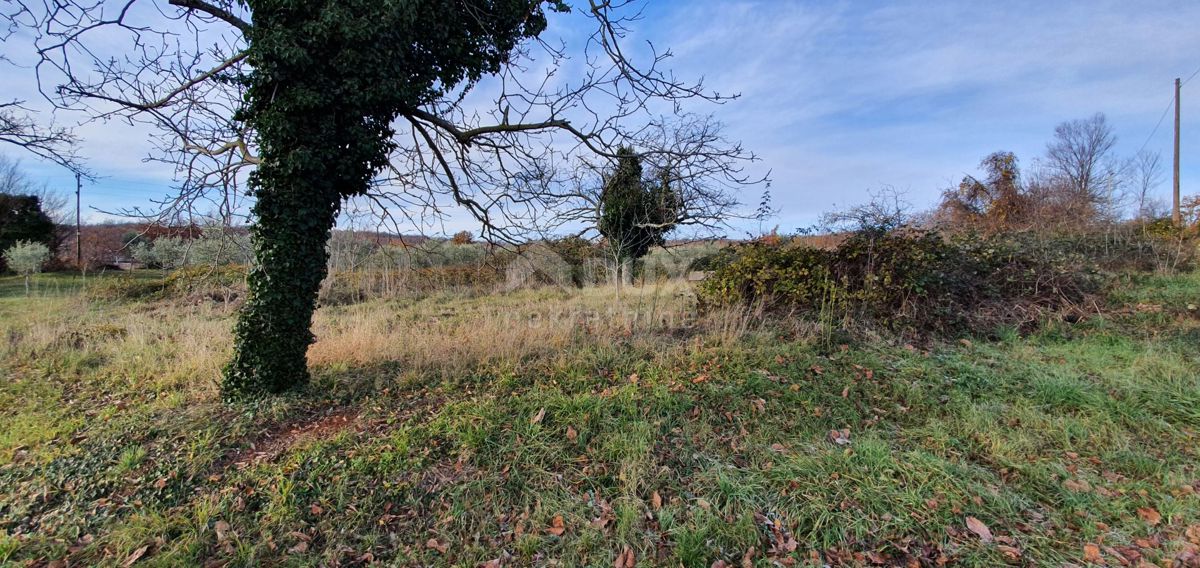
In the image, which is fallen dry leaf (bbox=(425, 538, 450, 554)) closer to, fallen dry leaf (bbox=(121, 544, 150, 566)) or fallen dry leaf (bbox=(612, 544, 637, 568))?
fallen dry leaf (bbox=(612, 544, 637, 568))

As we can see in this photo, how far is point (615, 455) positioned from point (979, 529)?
2.14m

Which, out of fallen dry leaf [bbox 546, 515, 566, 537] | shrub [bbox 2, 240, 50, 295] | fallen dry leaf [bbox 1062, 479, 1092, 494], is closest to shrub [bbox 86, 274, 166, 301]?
shrub [bbox 2, 240, 50, 295]

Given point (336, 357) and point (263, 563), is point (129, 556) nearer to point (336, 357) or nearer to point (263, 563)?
point (263, 563)

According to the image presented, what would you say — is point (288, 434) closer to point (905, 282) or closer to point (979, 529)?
point (979, 529)

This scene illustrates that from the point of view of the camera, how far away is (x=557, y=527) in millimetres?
2785

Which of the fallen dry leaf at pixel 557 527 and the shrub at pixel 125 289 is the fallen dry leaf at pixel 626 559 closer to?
the fallen dry leaf at pixel 557 527

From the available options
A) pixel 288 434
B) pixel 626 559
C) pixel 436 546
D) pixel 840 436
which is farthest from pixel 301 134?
pixel 840 436

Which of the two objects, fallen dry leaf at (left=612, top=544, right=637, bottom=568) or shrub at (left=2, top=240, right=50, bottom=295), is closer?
fallen dry leaf at (left=612, top=544, right=637, bottom=568)

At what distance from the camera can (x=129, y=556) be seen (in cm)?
253

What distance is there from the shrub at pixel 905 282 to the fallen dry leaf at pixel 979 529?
11.9ft

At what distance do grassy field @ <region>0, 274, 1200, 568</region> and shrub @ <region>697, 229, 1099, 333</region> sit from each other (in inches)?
31.2

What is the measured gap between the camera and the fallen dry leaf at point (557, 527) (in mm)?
2752

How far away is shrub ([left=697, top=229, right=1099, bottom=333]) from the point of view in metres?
6.29

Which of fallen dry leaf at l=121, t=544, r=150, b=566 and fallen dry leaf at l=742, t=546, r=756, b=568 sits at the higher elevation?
fallen dry leaf at l=121, t=544, r=150, b=566
